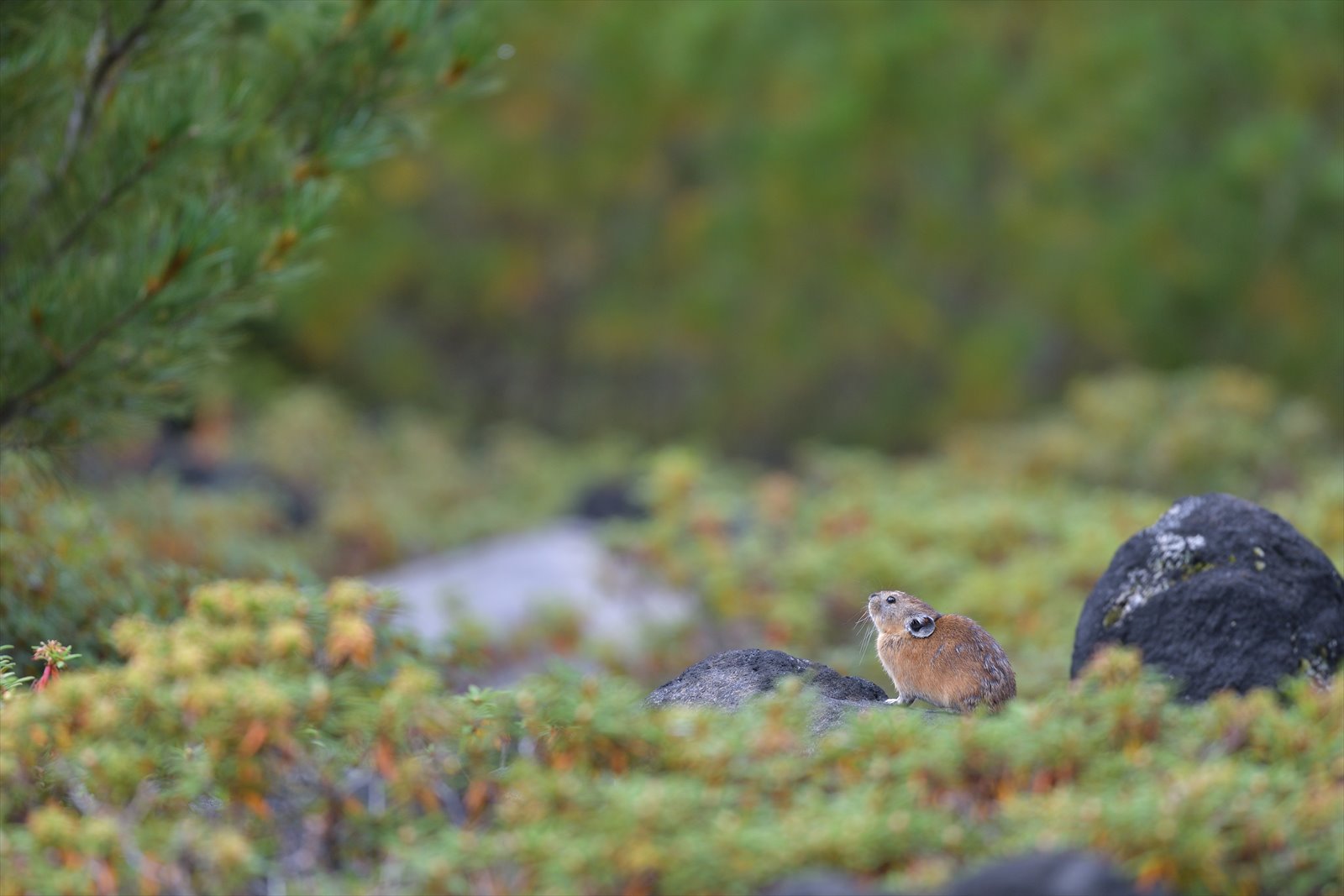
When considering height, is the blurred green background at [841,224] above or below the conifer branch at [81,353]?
above

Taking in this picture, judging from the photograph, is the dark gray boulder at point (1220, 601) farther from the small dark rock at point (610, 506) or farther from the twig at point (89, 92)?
the small dark rock at point (610, 506)

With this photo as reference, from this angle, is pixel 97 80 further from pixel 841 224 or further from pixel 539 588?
pixel 841 224

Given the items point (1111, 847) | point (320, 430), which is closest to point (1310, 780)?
point (1111, 847)

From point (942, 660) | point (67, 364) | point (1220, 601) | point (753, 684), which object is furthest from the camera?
point (67, 364)

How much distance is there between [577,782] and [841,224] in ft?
42.2

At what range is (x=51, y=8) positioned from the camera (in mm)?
4609

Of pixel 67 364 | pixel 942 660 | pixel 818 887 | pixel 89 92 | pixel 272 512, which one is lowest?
pixel 818 887

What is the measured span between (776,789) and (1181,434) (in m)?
8.10

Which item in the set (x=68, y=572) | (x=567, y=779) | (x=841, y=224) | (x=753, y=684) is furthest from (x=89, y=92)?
(x=841, y=224)

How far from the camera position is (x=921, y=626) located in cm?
373

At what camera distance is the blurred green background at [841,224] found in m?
13.4

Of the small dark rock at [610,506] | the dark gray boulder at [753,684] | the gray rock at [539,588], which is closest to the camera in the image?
the dark gray boulder at [753,684]

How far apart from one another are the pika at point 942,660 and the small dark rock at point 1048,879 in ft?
4.21

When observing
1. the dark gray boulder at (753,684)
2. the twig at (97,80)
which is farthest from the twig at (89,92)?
the dark gray boulder at (753,684)
